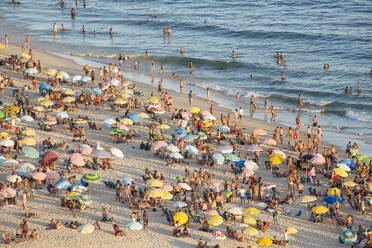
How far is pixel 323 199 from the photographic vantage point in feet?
77.3

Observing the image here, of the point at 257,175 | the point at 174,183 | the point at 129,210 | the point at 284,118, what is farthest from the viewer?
the point at 284,118

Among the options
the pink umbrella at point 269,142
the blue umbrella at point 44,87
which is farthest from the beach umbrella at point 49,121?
the pink umbrella at point 269,142

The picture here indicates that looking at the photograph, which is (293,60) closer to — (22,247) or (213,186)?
(213,186)

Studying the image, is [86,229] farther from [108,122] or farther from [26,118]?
[26,118]

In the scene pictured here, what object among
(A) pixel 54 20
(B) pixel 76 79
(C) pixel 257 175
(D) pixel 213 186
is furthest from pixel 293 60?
(A) pixel 54 20

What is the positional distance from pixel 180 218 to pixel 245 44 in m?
37.8

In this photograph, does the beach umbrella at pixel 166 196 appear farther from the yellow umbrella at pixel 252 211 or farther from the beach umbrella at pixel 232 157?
the beach umbrella at pixel 232 157

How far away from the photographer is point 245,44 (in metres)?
55.7

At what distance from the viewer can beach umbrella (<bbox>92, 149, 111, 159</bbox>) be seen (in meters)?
25.2

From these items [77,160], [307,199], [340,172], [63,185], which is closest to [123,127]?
[77,160]

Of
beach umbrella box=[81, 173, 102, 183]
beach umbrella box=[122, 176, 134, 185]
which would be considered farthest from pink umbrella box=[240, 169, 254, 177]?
beach umbrella box=[81, 173, 102, 183]

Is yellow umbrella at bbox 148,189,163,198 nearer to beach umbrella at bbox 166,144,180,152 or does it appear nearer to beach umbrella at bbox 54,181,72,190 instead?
beach umbrella at bbox 54,181,72,190

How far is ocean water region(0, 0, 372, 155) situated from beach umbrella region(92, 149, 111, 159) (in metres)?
14.4

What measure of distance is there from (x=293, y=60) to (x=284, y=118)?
48.9ft
